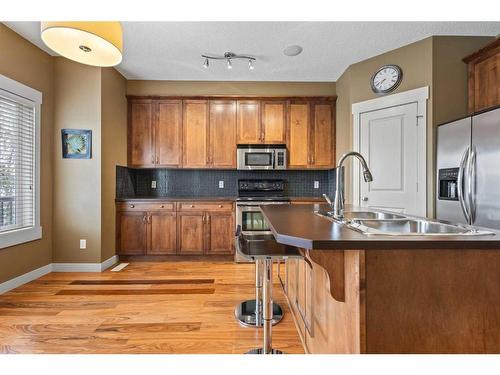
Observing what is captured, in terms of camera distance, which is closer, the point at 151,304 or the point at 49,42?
the point at 49,42

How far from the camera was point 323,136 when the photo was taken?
4270 mm

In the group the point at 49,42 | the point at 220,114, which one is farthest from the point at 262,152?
the point at 49,42

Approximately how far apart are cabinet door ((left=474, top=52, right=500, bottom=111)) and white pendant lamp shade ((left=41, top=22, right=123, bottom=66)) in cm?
316

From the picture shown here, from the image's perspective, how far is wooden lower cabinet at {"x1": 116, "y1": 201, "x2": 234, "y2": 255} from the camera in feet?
12.9

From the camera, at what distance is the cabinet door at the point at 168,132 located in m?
4.21

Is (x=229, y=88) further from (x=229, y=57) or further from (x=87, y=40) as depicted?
(x=87, y=40)

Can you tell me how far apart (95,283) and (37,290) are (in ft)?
1.68

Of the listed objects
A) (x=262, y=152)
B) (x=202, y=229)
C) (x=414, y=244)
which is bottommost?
(x=202, y=229)

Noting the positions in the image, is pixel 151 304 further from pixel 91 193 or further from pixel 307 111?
pixel 307 111


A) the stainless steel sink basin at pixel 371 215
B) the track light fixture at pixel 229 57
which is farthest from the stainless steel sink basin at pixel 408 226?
the track light fixture at pixel 229 57

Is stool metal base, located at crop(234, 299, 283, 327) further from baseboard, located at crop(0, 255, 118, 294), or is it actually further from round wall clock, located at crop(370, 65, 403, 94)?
round wall clock, located at crop(370, 65, 403, 94)

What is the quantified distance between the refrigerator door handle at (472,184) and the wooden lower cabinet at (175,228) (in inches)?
104

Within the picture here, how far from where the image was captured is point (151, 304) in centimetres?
255

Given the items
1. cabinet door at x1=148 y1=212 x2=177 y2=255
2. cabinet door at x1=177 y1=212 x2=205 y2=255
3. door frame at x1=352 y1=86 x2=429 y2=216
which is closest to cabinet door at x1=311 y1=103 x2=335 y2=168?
door frame at x1=352 y1=86 x2=429 y2=216
